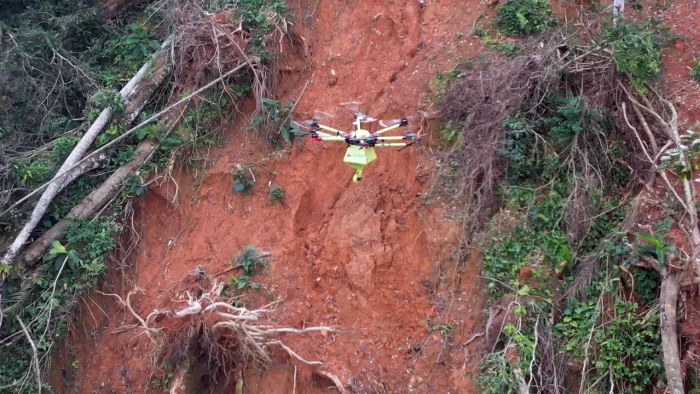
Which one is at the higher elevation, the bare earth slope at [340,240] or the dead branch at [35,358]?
the bare earth slope at [340,240]

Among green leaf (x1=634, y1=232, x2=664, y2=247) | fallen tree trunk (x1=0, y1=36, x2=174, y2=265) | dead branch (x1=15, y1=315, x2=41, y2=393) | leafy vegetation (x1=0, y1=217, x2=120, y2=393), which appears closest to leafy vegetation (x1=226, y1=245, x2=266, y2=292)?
leafy vegetation (x1=0, y1=217, x2=120, y2=393)

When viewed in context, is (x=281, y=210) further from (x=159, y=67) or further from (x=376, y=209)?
(x=159, y=67)

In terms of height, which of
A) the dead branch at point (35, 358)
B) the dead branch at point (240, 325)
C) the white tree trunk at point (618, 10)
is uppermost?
the white tree trunk at point (618, 10)

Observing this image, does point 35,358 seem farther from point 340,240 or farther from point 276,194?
point 340,240

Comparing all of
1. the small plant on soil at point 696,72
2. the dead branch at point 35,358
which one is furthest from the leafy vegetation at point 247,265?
the small plant on soil at point 696,72

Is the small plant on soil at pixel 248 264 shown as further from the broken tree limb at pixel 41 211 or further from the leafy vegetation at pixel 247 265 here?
the broken tree limb at pixel 41 211

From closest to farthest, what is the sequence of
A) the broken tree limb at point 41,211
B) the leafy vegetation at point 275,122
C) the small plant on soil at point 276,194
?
the broken tree limb at point 41,211, the small plant on soil at point 276,194, the leafy vegetation at point 275,122

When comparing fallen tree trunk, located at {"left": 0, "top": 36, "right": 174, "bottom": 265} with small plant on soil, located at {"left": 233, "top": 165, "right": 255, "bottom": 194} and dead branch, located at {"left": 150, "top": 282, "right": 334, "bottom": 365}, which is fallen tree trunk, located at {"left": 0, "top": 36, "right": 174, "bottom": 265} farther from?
dead branch, located at {"left": 150, "top": 282, "right": 334, "bottom": 365}

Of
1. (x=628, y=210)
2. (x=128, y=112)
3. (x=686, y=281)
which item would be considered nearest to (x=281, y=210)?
(x=128, y=112)
